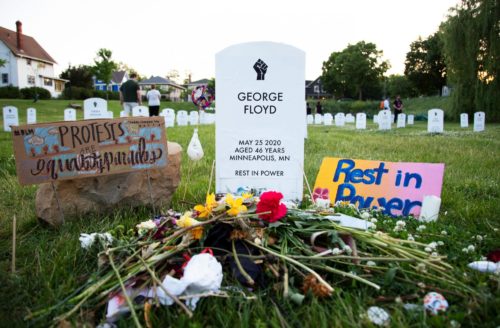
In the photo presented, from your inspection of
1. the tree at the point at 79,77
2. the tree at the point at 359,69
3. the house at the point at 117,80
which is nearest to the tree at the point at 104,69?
the tree at the point at 79,77

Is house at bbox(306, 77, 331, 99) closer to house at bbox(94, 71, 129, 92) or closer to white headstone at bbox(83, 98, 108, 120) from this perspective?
house at bbox(94, 71, 129, 92)

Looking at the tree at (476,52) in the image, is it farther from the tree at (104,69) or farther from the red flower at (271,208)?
the tree at (104,69)

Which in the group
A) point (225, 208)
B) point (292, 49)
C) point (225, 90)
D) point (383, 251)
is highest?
point (292, 49)

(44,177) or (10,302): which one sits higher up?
(44,177)

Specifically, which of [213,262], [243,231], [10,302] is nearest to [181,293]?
[213,262]

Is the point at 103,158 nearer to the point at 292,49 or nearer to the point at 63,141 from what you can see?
the point at 63,141

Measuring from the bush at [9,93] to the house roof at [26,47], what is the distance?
39.0 ft

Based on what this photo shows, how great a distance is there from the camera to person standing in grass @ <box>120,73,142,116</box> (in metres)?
12.2

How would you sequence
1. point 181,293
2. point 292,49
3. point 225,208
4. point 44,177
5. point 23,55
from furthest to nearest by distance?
point 23,55 < point 292,49 < point 44,177 < point 225,208 < point 181,293

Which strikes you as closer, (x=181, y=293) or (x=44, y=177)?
(x=181, y=293)

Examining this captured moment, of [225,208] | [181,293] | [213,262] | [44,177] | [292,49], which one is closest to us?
[181,293]

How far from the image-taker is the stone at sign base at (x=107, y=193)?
2943mm

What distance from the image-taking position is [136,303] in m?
1.81

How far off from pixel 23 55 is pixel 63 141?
57.1 m
